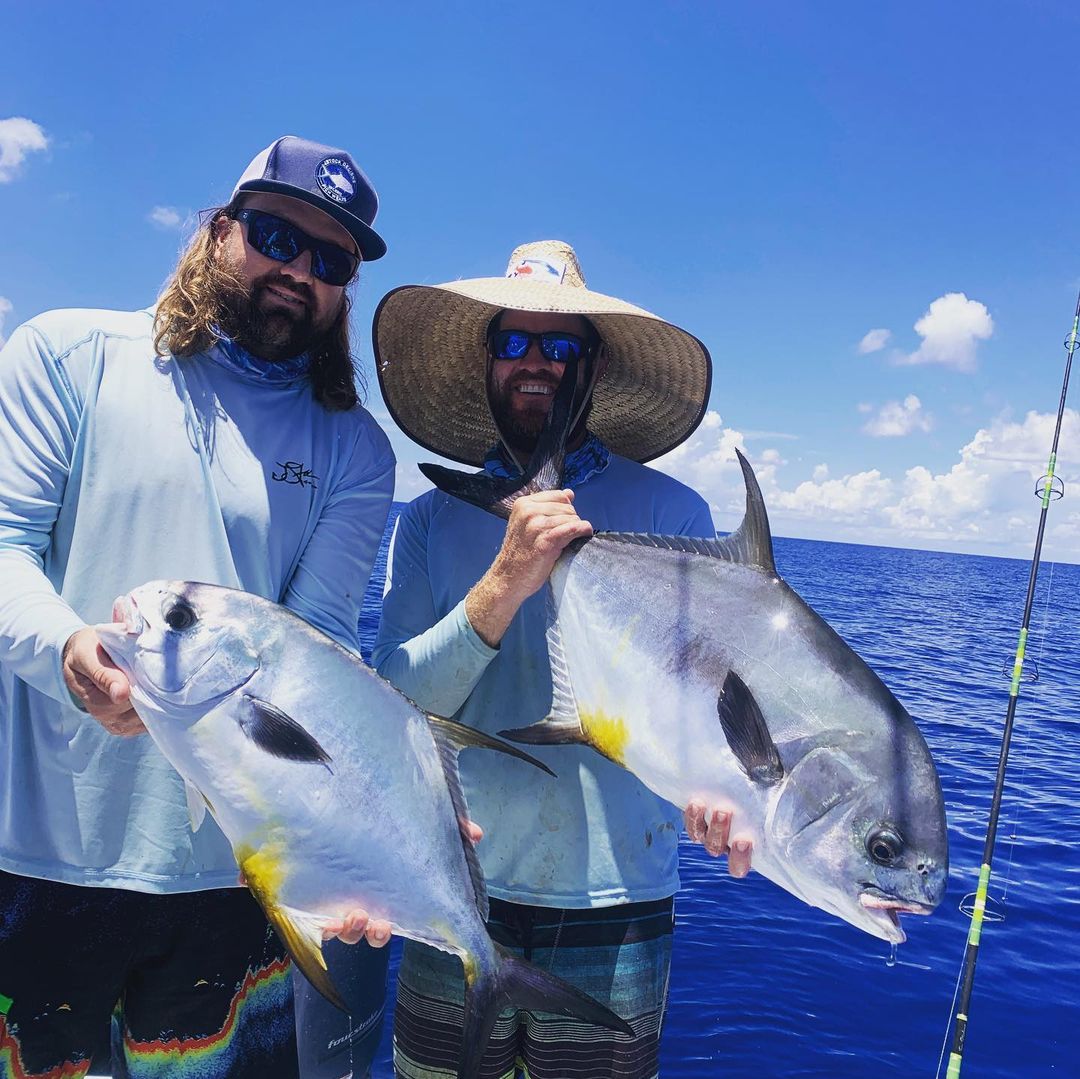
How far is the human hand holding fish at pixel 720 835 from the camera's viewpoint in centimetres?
192

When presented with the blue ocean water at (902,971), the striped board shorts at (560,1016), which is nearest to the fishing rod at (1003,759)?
the blue ocean water at (902,971)

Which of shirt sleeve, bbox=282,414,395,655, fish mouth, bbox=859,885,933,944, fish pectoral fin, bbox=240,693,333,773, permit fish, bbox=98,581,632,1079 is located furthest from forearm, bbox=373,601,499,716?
fish mouth, bbox=859,885,933,944

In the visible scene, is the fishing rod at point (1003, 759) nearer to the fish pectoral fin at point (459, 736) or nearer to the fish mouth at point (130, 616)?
the fish pectoral fin at point (459, 736)

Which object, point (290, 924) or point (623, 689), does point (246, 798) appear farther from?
point (623, 689)

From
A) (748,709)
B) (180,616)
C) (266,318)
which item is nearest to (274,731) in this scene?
(180,616)

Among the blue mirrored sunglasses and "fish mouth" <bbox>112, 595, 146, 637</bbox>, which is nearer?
"fish mouth" <bbox>112, 595, 146, 637</bbox>

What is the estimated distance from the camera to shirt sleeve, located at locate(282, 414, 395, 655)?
2.26m

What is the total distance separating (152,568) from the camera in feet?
6.66

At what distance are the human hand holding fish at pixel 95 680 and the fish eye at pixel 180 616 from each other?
0.14m

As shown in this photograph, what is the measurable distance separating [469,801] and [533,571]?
0.76 meters

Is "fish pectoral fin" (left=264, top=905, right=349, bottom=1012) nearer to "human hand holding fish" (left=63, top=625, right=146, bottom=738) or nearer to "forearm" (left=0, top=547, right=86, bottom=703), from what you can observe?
"human hand holding fish" (left=63, top=625, right=146, bottom=738)

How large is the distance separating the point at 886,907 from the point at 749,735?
44 cm

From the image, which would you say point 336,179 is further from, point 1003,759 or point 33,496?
point 1003,759

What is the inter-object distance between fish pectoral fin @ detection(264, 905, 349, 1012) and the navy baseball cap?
1716mm
